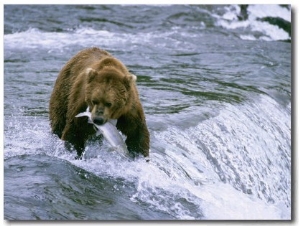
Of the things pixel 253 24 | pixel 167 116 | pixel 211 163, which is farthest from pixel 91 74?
pixel 253 24

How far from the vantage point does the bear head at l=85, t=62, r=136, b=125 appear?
14.1ft

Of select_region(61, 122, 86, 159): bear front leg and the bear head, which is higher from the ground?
the bear head

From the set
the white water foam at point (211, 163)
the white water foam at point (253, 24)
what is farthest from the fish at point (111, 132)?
the white water foam at point (253, 24)

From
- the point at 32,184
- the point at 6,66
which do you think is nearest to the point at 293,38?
the point at 32,184

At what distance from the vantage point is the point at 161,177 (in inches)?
191

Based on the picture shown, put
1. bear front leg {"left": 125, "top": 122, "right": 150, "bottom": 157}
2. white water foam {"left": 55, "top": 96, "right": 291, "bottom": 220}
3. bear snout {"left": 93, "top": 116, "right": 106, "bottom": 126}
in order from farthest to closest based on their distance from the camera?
bear front leg {"left": 125, "top": 122, "right": 150, "bottom": 157} < white water foam {"left": 55, "top": 96, "right": 291, "bottom": 220} < bear snout {"left": 93, "top": 116, "right": 106, "bottom": 126}

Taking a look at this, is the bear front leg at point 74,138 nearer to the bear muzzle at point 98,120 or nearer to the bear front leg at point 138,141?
the bear front leg at point 138,141

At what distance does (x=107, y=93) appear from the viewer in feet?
14.2

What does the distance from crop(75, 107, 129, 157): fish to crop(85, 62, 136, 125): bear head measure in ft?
0.16

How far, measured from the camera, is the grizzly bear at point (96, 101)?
4348mm

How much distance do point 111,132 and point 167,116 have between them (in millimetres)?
1950

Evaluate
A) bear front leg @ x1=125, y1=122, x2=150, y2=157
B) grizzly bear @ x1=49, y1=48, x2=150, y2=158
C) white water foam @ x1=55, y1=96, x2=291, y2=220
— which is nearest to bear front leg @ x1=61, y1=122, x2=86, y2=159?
grizzly bear @ x1=49, y1=48, x2=150, y2=158

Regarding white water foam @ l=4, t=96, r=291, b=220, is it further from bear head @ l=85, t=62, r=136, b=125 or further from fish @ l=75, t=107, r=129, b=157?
bear head @ l=85, t=62, r=136, b=125

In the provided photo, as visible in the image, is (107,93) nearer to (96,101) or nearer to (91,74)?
(96,101)
